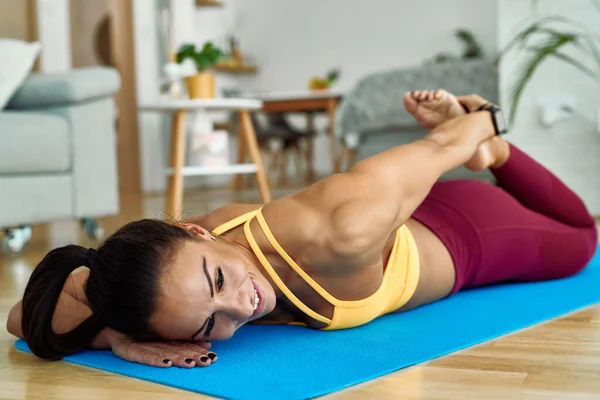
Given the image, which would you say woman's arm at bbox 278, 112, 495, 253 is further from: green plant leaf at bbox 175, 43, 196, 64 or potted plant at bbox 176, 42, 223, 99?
green plant leaf at bbox 175, 43, 196, 64

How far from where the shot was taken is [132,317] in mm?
1274

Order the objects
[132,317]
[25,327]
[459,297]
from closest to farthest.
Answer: [132,317] < [25,327] < [459,297]

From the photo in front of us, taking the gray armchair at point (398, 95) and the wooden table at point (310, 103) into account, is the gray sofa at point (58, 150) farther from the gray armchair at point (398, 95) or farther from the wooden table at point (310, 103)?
the wooden table at point (310, 103)

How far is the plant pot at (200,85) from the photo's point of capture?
4.10m

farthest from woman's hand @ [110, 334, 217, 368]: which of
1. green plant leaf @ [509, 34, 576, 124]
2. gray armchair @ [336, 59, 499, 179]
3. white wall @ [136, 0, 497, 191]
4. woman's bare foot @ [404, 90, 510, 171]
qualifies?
white wall @ [136, 0, 497, 191]

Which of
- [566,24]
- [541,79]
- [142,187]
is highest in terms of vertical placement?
[566,24]

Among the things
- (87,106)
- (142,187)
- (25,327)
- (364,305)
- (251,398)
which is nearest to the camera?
(251,398)

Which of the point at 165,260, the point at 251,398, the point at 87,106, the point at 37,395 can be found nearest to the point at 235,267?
the point at 165,260

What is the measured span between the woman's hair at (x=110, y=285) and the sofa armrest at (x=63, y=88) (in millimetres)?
1829

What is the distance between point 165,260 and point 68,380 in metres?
0.28

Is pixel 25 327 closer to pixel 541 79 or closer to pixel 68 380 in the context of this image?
pixel 68 380

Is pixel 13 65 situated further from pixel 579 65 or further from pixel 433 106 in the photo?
pixel 579 65

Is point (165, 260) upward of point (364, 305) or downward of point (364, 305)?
upward

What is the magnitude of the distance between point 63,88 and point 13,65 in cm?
31
